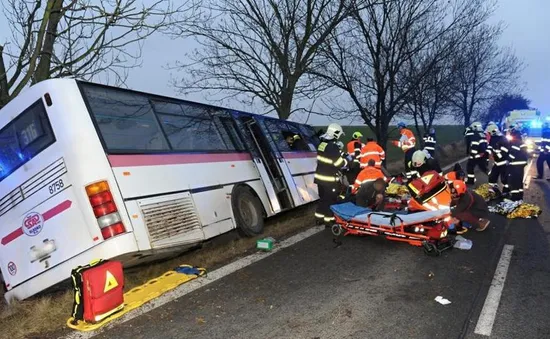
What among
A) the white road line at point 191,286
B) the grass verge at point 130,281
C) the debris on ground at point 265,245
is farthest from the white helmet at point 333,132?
the debris on ground at point 265,245

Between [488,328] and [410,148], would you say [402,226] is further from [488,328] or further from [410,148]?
[410,148]

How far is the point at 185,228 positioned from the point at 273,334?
2.31 metres

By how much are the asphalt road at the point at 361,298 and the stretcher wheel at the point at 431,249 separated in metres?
0.10

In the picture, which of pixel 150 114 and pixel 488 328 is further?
pixel 150 114

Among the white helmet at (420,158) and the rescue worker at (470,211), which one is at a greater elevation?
the white helmet at (420,158)

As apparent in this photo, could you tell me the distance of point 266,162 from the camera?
8094 mm

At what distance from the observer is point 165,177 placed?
17.3 feet

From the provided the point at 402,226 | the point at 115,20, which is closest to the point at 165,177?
the point at 115,20

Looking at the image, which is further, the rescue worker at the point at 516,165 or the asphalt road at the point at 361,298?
the rescue worker at the point at 516,165

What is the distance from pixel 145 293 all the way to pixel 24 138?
2.31m

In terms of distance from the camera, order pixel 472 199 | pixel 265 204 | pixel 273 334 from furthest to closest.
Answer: pixel 265 204
pixel 472 199
pixel 273 334

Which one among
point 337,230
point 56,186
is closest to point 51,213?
point 56,186

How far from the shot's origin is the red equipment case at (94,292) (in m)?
3.56

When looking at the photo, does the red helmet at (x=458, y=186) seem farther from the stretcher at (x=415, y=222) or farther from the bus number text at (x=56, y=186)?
the bus number text at (x=56, y=186)
